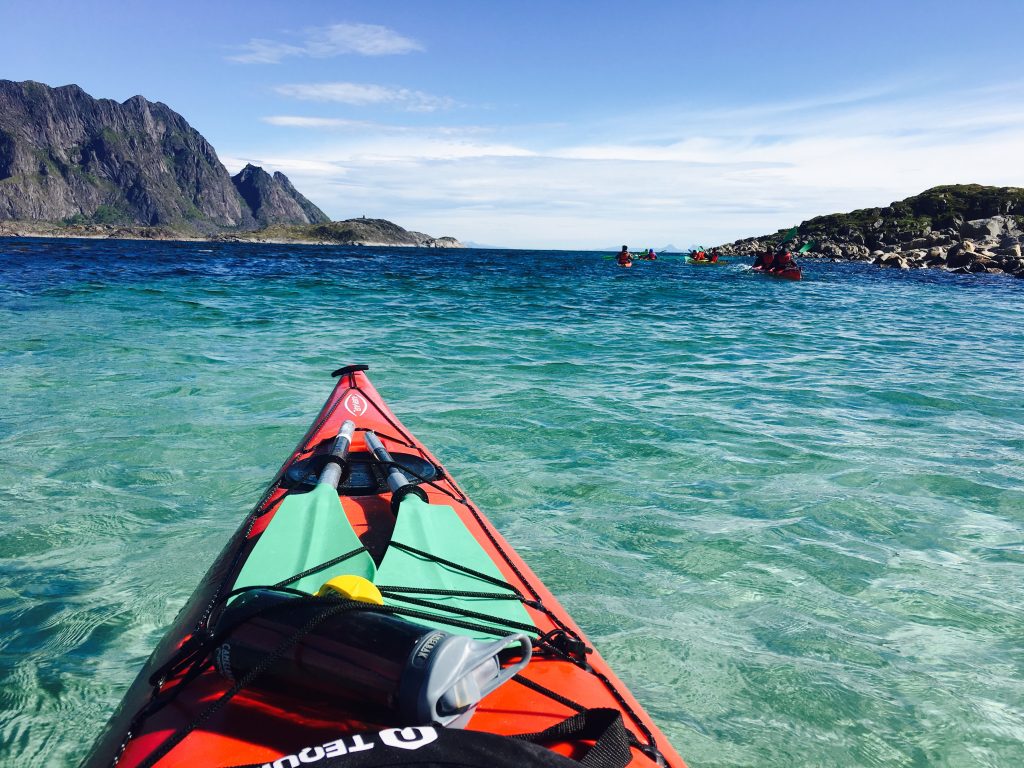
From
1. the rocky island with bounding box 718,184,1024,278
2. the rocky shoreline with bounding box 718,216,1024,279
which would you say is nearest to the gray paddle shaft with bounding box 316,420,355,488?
the rocky shoreline with bounding box 718,216,1024,279

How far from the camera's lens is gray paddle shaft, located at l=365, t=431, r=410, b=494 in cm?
345

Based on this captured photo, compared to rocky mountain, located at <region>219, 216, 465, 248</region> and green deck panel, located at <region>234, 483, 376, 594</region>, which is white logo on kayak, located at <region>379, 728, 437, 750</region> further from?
rocky mountain, located at <region>219, 216, 465, 248</region>

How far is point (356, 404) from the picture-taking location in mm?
5074

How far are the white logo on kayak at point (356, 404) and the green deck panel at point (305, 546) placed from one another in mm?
1925

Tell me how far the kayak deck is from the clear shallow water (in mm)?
1055

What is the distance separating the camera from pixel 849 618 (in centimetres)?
366

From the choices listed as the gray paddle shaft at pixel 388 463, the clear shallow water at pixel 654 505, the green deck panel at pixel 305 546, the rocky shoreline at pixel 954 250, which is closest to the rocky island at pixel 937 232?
the rocky shoreline at pixel 954 250

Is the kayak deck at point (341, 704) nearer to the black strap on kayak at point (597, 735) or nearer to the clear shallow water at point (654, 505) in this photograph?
the black strap on kayak at point (597, 735)

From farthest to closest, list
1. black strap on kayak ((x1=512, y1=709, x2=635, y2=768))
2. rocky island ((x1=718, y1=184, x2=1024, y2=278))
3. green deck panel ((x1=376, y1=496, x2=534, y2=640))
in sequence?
rocky island ((x1=718, y1=184, x2=1024, y2=278)) → green deck panel ((x1=376, y1=496, x2=534, y2=640)) → black strap on kayak ((x1=512, y1=709, x2=635, y2=768))

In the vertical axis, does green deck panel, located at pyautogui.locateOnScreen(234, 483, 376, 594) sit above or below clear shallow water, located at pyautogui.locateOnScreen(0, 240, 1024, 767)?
above

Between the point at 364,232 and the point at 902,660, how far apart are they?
454ft

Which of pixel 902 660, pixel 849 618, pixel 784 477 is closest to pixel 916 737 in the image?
pixel 902 660

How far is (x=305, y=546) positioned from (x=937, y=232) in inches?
2509

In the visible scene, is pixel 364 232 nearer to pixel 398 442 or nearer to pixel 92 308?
pixel 92 308
